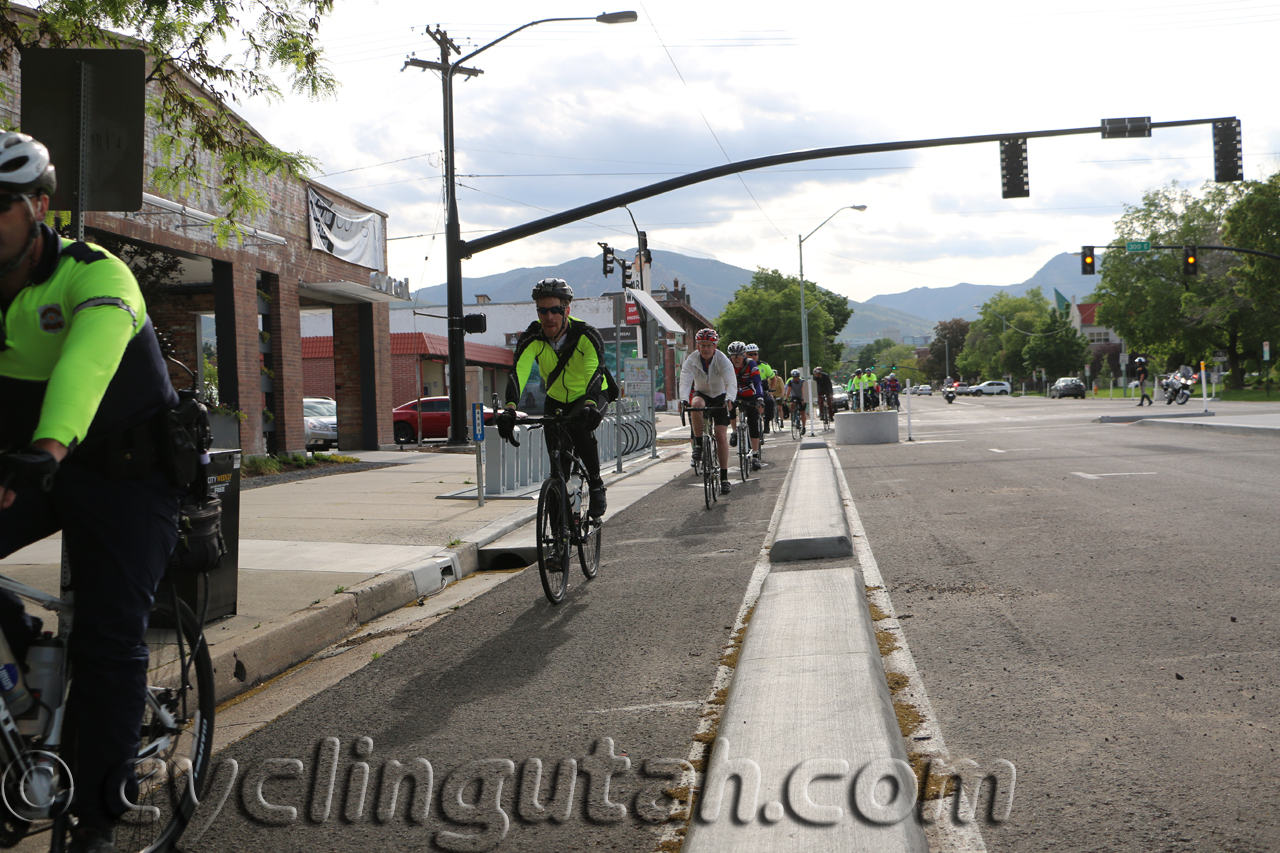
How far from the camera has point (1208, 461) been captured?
42.4 feet

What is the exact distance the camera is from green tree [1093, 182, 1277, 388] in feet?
209

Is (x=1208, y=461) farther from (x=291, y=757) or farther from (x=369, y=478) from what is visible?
(x=291, y=757)

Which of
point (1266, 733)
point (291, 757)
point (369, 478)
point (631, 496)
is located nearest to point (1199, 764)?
point (1266, 733)

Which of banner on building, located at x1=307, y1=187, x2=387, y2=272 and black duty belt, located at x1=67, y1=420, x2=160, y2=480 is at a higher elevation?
banner on building, located at x1=307, y1=187, x2=387, y2=272

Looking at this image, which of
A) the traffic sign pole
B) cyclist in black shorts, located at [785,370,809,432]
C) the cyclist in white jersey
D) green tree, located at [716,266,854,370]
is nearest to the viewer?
the traffic sign pole

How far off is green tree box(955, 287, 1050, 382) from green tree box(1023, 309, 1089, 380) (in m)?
29.8

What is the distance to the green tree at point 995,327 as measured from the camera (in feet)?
485

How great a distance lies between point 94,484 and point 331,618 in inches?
133

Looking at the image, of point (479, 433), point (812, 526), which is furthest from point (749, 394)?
point (812, 526)

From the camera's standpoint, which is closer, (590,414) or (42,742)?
(42,742)

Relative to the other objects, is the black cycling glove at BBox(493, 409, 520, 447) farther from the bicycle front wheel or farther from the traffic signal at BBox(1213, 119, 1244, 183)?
the traffic signal at BBox(1213, 119, 1244, 183)

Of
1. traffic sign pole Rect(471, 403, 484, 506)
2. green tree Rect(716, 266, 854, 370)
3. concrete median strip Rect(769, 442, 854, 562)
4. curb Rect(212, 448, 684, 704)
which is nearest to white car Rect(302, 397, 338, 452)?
traffic sign pole Rect(471, 403, 484, 506)

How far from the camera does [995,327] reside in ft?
501

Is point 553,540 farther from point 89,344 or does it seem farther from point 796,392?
point 796,392
